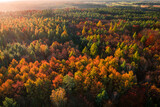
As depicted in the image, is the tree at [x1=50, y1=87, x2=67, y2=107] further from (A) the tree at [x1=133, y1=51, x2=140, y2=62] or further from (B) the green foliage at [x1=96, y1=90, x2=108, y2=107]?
(A) the tree at [x1=133, y1=51, x2=140, y2=62]

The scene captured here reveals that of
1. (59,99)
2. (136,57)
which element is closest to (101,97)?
(59,99)

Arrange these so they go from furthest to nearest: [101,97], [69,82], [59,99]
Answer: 1. [69,82]
2. [101,97]
3. [59,99]

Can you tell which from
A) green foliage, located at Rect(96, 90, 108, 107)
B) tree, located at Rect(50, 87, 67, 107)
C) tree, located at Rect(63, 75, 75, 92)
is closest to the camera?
tree, located at Rect(50, 87, 67, 107)

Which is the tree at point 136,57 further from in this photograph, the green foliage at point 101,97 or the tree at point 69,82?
the tree at point 69,82

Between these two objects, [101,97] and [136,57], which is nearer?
[101,97]

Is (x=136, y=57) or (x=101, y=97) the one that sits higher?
(x=136, y=57)

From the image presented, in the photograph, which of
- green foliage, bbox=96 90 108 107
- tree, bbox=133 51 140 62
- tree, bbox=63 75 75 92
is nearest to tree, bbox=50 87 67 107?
tree, bbox=63 75 75 92

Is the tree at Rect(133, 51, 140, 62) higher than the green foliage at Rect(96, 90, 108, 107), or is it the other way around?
the tree at Rect(133, 51, 140, 62)

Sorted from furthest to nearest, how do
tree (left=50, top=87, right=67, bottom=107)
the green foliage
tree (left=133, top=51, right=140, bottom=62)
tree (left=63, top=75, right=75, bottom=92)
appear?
tree (left=133, top=51, right=140, bottom=62) → tree (left=63, top=75, right=75, bottom=92) → the green foliage → tree (left=50, top=87, right=67, bottom=107)

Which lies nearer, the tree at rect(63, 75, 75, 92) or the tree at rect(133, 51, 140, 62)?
the tree at rect(63, 75, 75, 92)

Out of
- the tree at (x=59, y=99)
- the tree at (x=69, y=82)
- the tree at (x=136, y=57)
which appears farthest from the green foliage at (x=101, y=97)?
the tree at (x=136, y=57)

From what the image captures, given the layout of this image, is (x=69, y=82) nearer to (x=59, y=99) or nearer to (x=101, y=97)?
(x=59, y=99)
